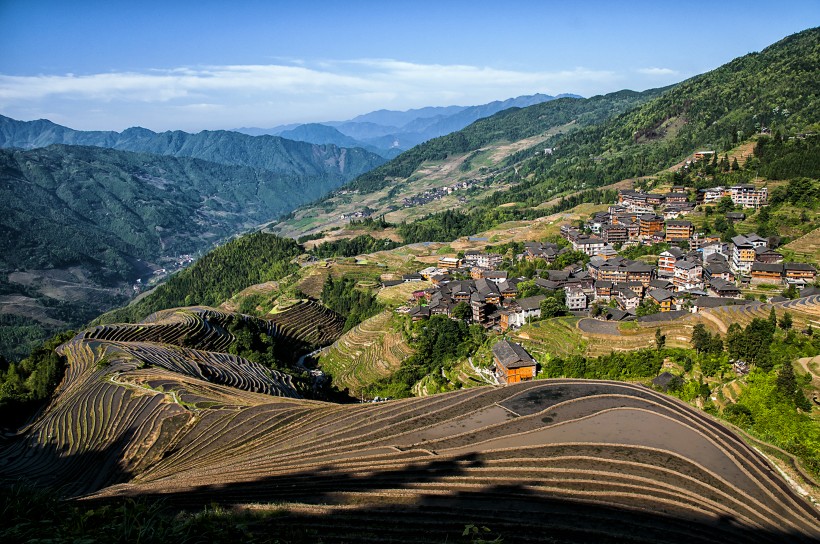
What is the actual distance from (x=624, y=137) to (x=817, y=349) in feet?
247

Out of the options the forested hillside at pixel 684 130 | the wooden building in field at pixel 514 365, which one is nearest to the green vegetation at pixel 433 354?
the wooden building in field at pixel 514 365

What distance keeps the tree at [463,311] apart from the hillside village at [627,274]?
0.07 m

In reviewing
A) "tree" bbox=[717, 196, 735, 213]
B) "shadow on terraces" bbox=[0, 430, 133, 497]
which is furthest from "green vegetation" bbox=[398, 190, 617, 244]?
"shadow on terraces" bbox=[0, 430, 133, 497]

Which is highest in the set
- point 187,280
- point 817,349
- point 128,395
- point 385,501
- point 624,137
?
point 624,137

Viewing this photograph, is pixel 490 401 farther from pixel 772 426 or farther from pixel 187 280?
pixel 187 280

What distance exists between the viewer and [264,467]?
11742 millimetres

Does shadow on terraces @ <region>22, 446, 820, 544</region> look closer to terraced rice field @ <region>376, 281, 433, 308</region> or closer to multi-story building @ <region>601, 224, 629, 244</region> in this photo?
terraced rice field @ <region>376, 281, 433, 308</region>

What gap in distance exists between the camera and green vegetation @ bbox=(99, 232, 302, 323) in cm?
6412

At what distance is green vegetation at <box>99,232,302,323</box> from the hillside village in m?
26.0

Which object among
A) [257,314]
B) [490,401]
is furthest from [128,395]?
[257,314]

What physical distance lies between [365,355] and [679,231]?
26303mm

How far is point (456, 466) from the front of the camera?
1116 centimetres

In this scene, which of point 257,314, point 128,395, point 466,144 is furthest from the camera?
point 466,144

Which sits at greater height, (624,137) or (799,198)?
(624,137)
